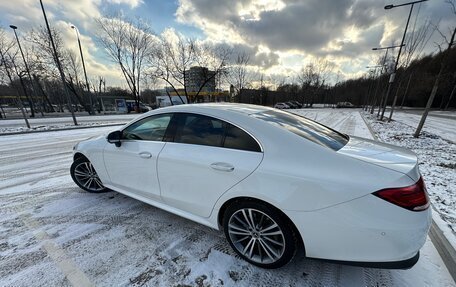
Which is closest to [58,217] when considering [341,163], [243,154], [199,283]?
[199,283]

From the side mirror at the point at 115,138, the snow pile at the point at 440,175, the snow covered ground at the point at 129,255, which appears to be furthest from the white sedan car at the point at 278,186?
the snow pile at the point at 440,175

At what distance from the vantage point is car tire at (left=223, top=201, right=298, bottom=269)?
74.9 inches

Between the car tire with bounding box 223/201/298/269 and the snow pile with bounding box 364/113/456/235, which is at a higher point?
the car tire with bounding box 223/201/298/269

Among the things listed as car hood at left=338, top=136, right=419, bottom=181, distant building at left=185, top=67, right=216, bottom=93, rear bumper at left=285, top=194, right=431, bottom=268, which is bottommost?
rear bumper at left=285, top=194, right=431, bottom=268

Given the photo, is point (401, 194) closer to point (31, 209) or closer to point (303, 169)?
point (303, 169)

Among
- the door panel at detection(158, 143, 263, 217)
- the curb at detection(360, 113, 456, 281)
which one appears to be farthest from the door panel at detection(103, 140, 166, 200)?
the curb at detection(360, 113, 456, 281)

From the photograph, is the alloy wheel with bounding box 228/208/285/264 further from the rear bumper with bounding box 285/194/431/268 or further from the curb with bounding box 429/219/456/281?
the curb with bounding box 429/219/456/281

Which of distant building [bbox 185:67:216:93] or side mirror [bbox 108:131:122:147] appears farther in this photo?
distant building [bbox 185:67:216:93]

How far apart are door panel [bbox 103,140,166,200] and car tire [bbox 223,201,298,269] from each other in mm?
1129

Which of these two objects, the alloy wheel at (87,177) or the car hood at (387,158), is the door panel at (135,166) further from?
the car hood at (387,158)

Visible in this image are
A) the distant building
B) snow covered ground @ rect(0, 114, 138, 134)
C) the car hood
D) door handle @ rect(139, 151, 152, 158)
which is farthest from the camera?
the distant building

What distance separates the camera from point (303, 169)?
173 centimetres

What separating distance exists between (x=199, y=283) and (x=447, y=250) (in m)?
2.80

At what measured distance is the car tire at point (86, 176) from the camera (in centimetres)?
362
